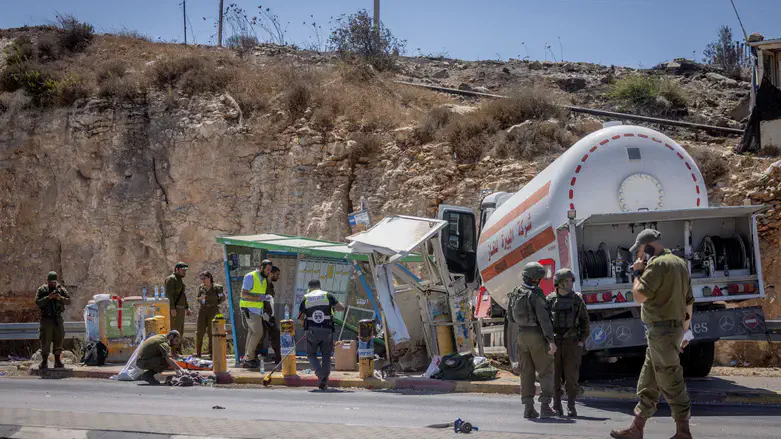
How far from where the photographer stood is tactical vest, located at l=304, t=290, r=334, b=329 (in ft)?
42.6

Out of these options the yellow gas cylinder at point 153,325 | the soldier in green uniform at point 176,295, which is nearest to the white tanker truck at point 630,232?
the yellow gas cylinder at point 153,325

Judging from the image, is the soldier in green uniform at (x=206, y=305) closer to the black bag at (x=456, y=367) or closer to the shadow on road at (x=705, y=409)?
the black bag at (x=456, y=367)

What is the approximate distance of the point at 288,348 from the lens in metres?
14.1

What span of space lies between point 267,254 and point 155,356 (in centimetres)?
315

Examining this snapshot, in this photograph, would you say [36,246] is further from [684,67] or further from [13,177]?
[684,67]

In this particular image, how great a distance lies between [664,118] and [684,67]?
280 inches

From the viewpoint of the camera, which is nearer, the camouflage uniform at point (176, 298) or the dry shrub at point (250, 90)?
the camouflage uniform at point (176, 298)

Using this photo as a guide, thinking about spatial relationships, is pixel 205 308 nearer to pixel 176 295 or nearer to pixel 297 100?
pixel 176 295

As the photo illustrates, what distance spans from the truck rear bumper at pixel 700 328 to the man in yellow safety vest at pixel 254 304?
6.03 meters

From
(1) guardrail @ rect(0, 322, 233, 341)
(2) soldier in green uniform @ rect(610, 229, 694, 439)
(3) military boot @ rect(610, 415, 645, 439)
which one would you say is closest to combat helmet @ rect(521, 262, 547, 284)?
(2) soldier in green uniform @ rect(610, 229, 694, 439)

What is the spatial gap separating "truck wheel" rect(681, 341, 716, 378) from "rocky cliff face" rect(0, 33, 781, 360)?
9406 mm

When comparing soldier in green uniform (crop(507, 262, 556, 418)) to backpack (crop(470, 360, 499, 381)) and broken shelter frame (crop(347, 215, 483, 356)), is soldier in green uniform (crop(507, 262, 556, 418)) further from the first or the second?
broken shelter frame (crop(347, 215, 483, 356))

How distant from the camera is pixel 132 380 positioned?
14469 millimetres

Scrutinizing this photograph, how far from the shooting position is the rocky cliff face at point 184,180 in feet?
76.0
